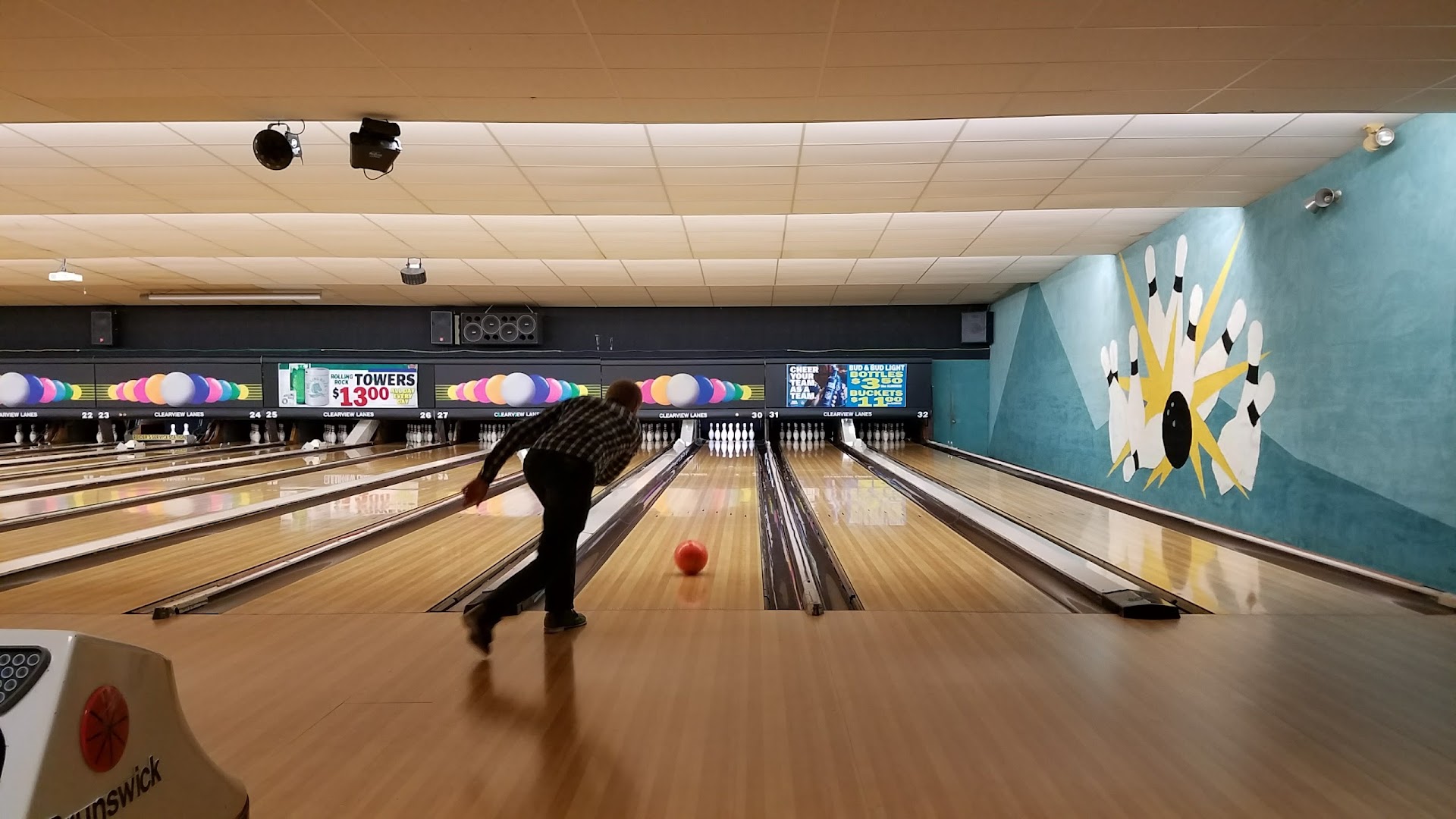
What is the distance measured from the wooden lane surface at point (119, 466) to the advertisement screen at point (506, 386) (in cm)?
204

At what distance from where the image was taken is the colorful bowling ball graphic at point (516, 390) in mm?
9805

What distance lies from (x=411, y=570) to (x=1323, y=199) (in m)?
4.73

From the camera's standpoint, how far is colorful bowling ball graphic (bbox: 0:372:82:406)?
980 centimetres

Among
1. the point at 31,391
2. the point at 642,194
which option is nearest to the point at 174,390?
the point at 31,391

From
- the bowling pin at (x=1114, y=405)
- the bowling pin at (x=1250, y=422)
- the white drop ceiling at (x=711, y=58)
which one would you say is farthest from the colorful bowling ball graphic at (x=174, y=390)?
the bowling pin at (x=1250, y=422)

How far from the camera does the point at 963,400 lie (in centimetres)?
989

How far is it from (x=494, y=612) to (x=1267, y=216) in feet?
15.1

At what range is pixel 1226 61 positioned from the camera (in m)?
2.72

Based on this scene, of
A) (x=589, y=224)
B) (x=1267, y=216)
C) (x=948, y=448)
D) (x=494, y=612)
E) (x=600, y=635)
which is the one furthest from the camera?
(x=948, y=448)

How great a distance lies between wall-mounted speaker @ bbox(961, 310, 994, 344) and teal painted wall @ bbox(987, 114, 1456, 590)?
3.67m

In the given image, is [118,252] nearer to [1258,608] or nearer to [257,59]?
[257,59]

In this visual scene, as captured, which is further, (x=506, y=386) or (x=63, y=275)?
(x=506, y=386)

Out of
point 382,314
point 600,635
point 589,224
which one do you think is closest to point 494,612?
point 600,635

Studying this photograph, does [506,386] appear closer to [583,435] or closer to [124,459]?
[124,459]
